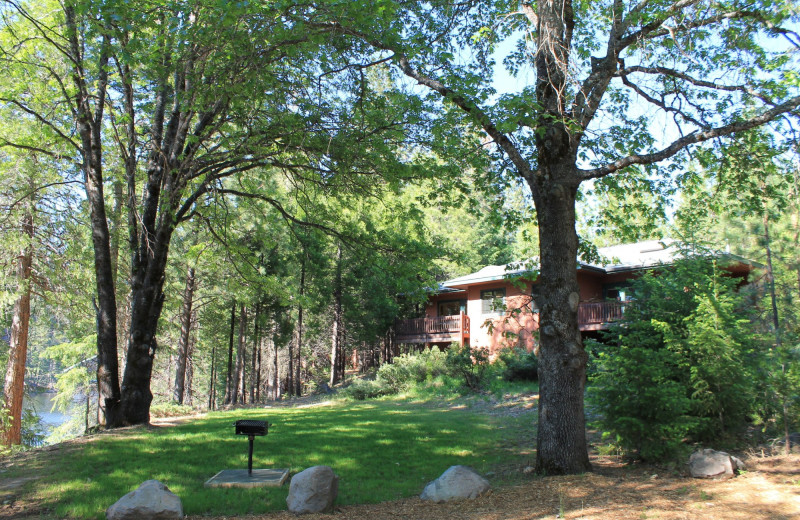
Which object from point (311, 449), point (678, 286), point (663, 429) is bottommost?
point (311, 449)

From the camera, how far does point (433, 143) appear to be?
10.2 m

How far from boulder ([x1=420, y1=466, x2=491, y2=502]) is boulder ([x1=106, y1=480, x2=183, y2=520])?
2.84 m

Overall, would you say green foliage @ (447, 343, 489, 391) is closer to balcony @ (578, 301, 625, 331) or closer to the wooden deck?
balcony @ (578, 301, 625, 331)

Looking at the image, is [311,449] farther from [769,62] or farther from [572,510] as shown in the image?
[769,62]

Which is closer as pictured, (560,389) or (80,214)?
(560,389)

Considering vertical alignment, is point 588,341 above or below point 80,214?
below

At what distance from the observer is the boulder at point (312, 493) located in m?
5.85

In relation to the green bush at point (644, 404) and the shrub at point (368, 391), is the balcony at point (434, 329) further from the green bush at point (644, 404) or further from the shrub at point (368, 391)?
the green bush at point (644, 404)

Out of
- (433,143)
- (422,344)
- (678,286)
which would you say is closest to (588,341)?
(678,286)

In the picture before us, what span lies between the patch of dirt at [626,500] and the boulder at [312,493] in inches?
5.0

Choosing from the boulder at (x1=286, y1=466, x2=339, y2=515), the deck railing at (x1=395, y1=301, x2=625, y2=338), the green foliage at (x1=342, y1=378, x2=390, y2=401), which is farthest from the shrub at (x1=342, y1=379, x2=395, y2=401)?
the boulder at (x1=286, y1=466, x2=339, y2=515)

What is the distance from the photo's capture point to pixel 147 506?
16.9 feet

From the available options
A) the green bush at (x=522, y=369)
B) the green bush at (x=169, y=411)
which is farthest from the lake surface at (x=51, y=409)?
the green bush at (x=522, y=369)

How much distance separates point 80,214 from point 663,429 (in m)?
15.3
